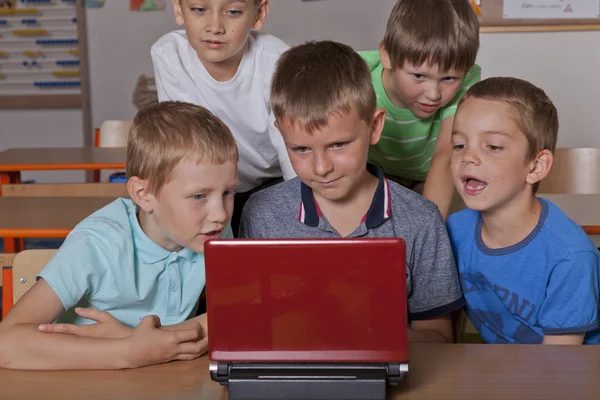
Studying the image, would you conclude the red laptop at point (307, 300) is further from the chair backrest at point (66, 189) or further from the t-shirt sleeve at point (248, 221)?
the chair backrest at point (66, 189)

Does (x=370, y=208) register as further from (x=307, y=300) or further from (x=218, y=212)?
(x=307, y=300)

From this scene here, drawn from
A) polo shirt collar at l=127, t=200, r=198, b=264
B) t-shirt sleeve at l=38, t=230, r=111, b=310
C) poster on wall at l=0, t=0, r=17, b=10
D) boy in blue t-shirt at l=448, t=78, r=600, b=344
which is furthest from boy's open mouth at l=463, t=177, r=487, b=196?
poster on wall at l=0, t=0, r=17, b=10

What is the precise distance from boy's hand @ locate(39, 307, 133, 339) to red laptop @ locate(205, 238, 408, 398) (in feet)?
1.07

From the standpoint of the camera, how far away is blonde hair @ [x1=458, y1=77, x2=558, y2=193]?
4.78 ft

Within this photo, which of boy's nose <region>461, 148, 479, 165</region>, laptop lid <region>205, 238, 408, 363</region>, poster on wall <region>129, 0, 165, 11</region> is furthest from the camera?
poster on wall <region>129, 0, 165, 11</region>

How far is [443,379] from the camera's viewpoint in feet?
3.27

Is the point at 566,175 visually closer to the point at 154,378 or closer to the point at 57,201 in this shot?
the point at 57,201

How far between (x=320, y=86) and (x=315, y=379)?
2.14 feet

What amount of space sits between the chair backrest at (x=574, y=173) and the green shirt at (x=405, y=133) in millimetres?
660

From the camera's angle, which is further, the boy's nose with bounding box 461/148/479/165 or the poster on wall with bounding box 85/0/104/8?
the poster on wall with bounding box 85/0/104/8

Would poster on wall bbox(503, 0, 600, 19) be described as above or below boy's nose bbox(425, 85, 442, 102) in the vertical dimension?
above

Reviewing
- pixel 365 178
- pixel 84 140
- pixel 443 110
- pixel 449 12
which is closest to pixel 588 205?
pixel 443 110

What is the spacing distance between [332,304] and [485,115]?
29.6 inches

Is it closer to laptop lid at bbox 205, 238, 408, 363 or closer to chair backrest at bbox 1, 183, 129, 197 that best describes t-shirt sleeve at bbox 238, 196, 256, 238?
laptop lid at bbox 205, 238, 408, 363
